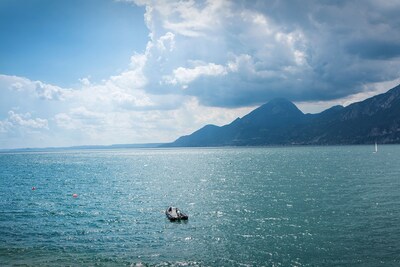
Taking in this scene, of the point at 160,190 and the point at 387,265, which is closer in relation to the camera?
the point at 387,265

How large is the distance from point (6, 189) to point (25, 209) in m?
45.6

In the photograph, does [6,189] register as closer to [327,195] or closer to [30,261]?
[30,261]

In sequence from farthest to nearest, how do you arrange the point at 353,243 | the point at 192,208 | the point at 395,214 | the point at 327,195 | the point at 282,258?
1. the point at 327,195
2. the point at 192,208
3. the point at 395,214
4. the point at 353,243
5. the point at 282,258

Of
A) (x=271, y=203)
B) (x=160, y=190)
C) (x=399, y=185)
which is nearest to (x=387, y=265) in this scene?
(x=271, y=203)

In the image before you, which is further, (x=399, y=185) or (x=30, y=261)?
(x=399, y=185)

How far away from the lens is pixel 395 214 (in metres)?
66.3

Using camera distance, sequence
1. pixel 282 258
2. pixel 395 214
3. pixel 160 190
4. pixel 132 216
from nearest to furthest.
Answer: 1. pixel 282 258
2. pixel 395 214
3. pixel 132 216
4. pixel 160 190

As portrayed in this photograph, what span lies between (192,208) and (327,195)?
3703cm

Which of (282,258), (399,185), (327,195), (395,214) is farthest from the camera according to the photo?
(399,185)

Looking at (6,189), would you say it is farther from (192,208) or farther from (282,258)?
(282,258)

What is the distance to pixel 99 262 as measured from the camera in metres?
46.0

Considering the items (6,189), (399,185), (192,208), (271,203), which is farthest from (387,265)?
(6,189)

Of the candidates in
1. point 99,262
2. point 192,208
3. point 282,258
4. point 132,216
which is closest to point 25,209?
point 132,216

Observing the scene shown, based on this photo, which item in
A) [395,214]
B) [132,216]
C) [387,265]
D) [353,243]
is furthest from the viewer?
[132,216]
